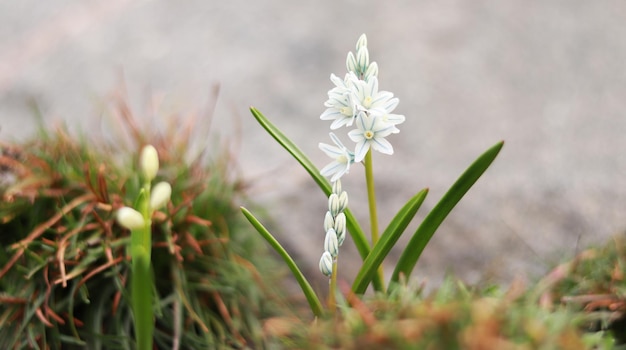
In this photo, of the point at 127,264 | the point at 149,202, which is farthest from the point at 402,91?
the point at 149,202

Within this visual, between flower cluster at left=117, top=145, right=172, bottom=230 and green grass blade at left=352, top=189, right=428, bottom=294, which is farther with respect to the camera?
green grass blade at left=352, top=189, right=428, bottom=294

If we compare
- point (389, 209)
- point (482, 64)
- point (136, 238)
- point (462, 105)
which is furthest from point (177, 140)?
point (482, 64)

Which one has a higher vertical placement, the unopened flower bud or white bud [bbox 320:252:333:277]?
the unopened flower bud

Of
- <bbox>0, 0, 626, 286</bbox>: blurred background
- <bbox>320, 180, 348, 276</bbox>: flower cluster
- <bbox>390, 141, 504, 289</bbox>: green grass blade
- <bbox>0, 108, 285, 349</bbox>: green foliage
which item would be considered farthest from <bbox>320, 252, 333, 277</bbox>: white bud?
<bbox>0, 0, 626, 286</bbox>: blurred background

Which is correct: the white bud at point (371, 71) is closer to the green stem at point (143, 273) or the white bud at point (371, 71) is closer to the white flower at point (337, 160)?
the white flower at point (337, 160)

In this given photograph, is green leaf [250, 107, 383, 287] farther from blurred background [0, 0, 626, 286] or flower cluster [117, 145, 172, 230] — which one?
blurred background [0, 0, 626, 286]

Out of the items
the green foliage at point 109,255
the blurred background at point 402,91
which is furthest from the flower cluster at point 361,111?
the blurred background at point 402,91
